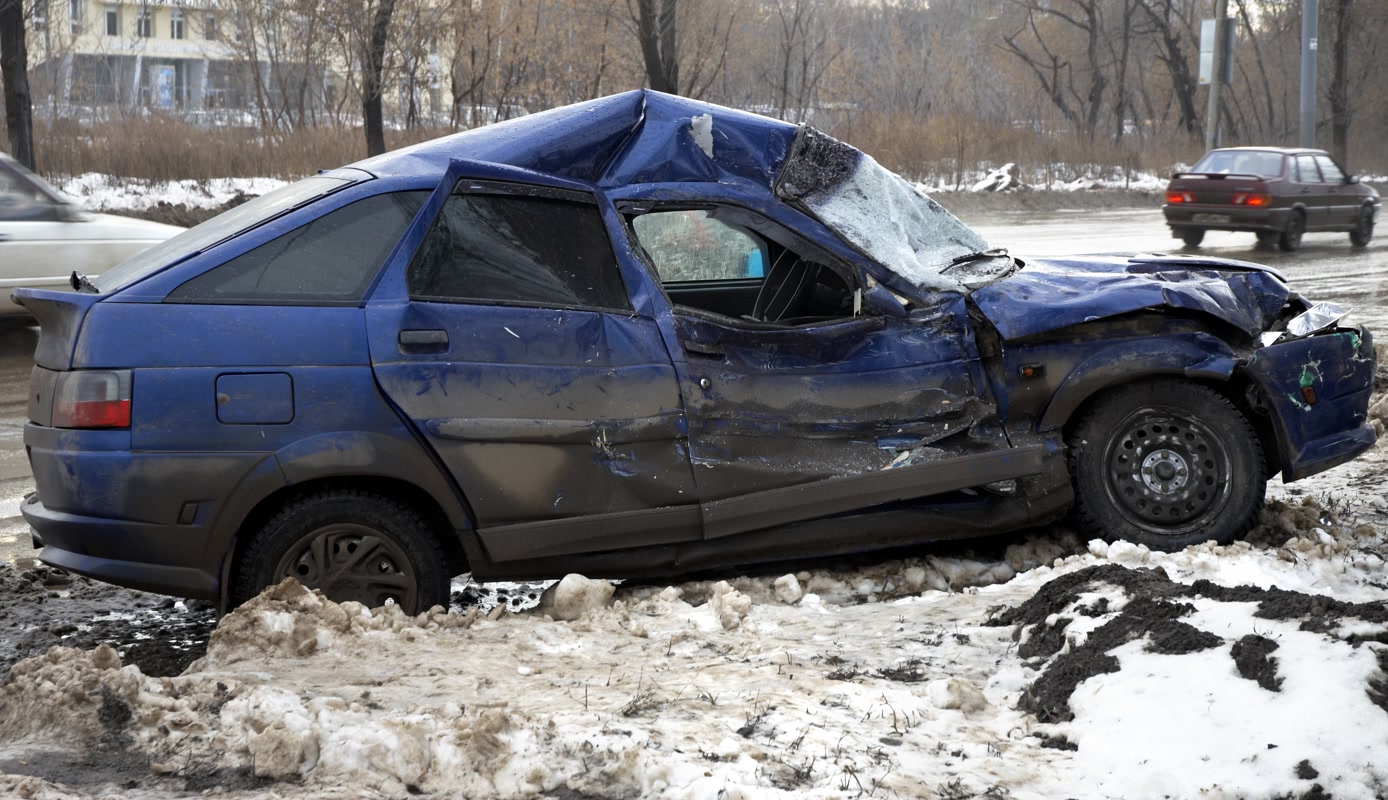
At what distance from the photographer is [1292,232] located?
2016 centimetres

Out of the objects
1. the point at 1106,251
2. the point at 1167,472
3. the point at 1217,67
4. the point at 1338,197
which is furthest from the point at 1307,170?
the point at 1167,472

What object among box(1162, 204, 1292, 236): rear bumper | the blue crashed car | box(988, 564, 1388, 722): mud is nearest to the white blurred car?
the blue crashed car

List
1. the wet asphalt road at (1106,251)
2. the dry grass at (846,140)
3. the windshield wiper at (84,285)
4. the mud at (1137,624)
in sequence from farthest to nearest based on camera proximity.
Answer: the dry grass at (846,140) < the wet asphalt road at (1106,251) < the windshield wiper at (84,285) < the mud at (1137,624)

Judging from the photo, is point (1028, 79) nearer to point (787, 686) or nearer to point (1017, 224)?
point (1017, 224)

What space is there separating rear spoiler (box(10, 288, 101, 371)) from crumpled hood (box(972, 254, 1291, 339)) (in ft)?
10.1

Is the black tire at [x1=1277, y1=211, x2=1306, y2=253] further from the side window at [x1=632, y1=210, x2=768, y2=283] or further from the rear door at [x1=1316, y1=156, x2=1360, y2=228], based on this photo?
the side window at [x1=632, y1=210, x2=768, y2=283]

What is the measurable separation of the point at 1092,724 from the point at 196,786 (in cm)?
222

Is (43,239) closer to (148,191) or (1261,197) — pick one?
(148,191)

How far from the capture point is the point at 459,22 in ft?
82.0

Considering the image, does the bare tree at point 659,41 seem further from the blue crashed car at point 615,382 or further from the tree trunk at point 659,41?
the blue crashed car at point 615,382

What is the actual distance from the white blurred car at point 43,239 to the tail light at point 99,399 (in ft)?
22.5

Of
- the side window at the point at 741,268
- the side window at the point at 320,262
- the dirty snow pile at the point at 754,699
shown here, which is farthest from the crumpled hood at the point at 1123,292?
the side window at the point at 320,262

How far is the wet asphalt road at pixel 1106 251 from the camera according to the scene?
A: 701 cm

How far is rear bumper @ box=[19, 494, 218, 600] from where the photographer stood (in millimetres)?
4082
